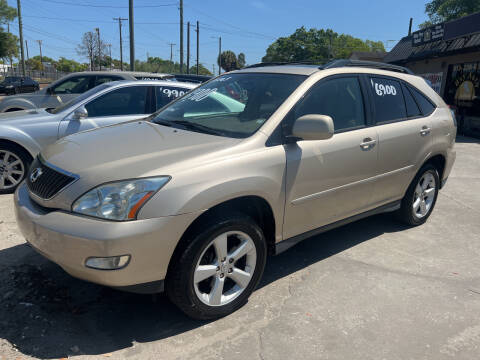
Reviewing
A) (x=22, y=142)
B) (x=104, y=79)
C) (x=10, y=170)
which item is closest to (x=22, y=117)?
(x=22, y=142)

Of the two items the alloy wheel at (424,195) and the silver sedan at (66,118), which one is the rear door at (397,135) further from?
the silver sedan at (66,118)

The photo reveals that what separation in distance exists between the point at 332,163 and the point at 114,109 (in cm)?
375

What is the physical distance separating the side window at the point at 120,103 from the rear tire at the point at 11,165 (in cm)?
104

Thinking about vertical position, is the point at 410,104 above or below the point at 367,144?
above

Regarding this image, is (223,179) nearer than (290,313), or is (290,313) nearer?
(223,179)

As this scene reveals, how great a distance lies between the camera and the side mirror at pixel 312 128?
2900mm

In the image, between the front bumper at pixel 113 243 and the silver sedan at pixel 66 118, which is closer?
the front bumper at pixel 113 243

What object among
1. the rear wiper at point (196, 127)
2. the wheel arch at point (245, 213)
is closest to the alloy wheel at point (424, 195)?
the wheel arch at point (245, 213)

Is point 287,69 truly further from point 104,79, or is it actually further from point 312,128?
point 104,79

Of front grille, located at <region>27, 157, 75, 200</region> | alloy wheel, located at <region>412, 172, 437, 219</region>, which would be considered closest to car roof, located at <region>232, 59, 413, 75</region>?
alloy wheel, located at <region>412, 172, 437, 219</region>

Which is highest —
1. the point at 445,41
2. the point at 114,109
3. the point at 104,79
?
the point at 445,41

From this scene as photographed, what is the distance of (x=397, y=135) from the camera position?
13.0ft

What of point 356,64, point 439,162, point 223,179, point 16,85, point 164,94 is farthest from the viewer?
point 16,85

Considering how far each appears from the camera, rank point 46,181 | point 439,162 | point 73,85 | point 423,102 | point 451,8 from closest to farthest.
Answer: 1. point 46,181
2. point 423,102
3. point 439,162
4. point 73,85
5. point 451,8
